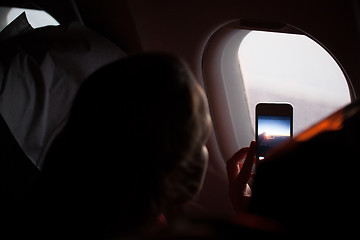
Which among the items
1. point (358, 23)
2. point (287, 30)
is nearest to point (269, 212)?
point (358, 23)

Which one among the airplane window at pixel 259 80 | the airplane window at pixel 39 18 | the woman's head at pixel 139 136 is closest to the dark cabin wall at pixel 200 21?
the airplane window at pixel 259 80

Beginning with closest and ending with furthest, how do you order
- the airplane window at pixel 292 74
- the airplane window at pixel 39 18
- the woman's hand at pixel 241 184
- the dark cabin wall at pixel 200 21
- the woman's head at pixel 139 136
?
the woman's head at pixel 139 136, the woman's hand at pixel 241 184, the dark cabin wall at pixel 200 21, the airplane window at pixel 292 74, the airplane window at pixel 39 18

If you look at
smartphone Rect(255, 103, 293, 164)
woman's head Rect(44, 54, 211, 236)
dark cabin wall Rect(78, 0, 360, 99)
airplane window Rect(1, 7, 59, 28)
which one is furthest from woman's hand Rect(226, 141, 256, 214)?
airplane window Rect(1, 7, 59, 28)

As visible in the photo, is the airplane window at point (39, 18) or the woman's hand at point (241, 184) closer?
the woman's hand at point (241, 184)

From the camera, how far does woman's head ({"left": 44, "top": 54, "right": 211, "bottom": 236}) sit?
578 mm

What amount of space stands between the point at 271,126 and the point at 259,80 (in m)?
0.61

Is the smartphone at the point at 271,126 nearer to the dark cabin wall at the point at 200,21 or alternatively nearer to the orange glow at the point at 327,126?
the dark cabin wall at the point at 200,21

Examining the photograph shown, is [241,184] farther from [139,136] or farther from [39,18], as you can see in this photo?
[39,18]

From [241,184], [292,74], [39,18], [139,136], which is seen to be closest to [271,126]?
[241,184]

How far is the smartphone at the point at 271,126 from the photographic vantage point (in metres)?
1.32

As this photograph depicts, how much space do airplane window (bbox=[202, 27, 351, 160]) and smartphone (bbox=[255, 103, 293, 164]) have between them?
33 cm

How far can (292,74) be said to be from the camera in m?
1.84

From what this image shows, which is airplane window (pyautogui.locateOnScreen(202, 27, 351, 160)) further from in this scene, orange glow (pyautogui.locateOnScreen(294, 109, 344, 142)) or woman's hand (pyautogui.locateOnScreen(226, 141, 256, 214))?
orange glow (pyautogui.locateOnScreen(294, 109, 344, 142))

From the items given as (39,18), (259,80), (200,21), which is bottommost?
(259,80)
